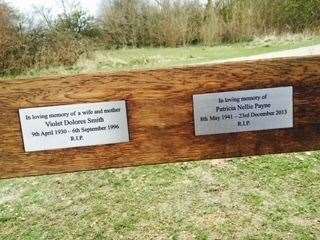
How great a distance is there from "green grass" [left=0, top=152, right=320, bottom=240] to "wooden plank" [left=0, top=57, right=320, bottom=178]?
1.28m

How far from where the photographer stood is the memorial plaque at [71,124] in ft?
5.92

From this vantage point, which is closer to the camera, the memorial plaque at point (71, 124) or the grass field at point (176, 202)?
the memorial plaque at point (71, 124)

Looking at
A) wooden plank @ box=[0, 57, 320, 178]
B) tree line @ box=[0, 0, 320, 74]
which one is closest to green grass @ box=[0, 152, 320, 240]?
wooden plank @ box=[0, 57, 320, 178]

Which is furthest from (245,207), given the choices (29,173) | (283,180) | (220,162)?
(29,173)

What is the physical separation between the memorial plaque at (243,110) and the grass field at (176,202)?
1.36 metres

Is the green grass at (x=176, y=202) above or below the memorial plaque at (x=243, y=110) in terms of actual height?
below

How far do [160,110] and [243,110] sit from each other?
343mm

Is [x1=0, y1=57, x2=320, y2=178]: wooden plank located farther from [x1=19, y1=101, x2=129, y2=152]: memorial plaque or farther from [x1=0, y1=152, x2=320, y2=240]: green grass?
[x1=0, y1=152, x2=320, y2=240]: green grass

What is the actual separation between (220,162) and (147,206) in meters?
1.21

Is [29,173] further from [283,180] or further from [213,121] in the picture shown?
[283,180]

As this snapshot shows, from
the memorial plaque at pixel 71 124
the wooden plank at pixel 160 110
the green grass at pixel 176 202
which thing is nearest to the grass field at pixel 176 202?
the green grass at pixel 176 202

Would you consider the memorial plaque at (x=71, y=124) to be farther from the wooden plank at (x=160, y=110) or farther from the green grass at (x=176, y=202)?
the green grass at (x=176, y=202)

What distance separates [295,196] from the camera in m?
3.62

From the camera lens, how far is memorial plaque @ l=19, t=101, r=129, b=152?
1804 mm
